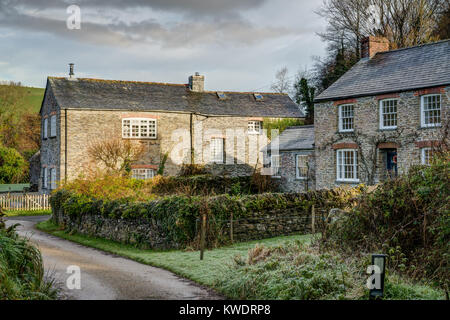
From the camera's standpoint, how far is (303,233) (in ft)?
58.2

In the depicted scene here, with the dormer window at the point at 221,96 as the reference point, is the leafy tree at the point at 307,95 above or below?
above

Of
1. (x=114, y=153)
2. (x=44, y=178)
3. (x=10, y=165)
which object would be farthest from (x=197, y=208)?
(x=10, y=165)

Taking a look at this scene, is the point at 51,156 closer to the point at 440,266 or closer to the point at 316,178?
the point at 316,178

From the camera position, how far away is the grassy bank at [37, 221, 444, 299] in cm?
860

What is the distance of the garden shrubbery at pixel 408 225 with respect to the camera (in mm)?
9953

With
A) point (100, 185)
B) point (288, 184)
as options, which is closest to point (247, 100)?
point (288, 184)

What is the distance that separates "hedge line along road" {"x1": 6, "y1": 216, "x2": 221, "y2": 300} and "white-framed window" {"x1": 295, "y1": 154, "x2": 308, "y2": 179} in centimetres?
1716

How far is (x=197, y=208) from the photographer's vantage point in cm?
1512

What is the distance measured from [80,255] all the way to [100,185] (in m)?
5.63

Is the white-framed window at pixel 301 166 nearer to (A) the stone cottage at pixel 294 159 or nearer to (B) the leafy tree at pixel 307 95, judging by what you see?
(A) the stone cottage at pixel 294 159

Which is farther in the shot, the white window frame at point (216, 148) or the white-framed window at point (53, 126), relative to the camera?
the white window frame at point (216, 148)

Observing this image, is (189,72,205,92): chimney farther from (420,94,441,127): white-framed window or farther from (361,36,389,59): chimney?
(420,94,441,127): white-framed window

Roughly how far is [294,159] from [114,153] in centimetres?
1146

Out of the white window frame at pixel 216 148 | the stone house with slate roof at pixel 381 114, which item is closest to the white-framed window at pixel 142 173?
the white window frame at pixel 216 148
